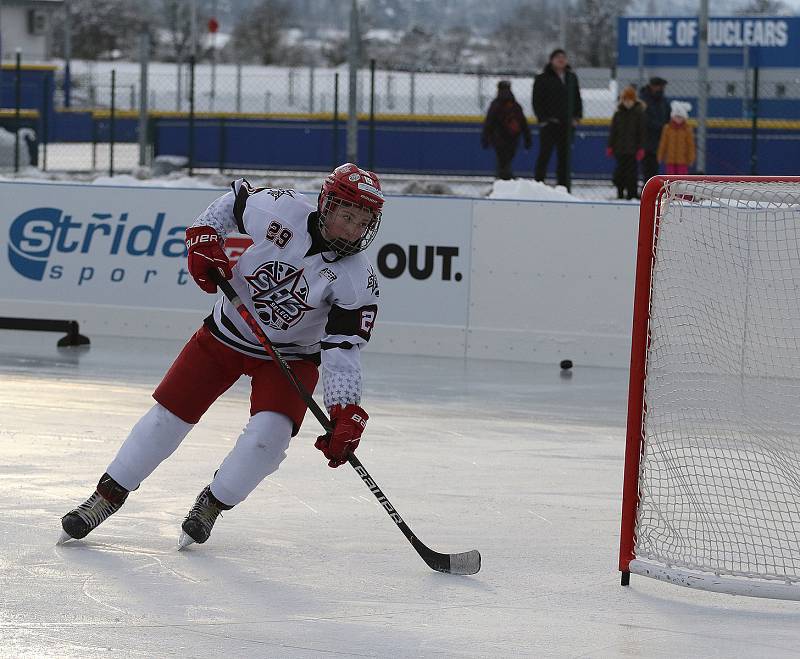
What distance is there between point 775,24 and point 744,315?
74.8ft

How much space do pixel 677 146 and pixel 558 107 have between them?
1235 millimetres

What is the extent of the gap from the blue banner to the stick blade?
76.2 feet

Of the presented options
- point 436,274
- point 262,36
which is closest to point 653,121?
point 436,274

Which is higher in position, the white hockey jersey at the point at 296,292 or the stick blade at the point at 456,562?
the white hockey jersey at the point at 296,292

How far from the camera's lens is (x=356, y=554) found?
435 cm

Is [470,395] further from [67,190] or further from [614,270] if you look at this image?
[67,190]

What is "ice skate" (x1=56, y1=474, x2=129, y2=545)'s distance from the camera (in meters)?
4.30

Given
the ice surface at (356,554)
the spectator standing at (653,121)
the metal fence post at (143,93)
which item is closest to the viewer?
the ice surface at (356,554)

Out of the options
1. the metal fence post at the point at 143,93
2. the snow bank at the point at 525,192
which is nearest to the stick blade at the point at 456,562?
the snow bank at the point at 525,192

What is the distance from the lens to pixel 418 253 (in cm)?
912

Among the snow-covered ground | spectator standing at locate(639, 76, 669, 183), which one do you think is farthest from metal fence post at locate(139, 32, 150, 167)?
spectator standing at locate(639, 76, 669, 183)

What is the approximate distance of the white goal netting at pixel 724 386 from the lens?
13.7 feet

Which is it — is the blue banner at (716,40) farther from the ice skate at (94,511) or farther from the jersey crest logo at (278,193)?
the ice skate at (94,511)

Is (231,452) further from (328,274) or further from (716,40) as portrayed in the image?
(716,40)
